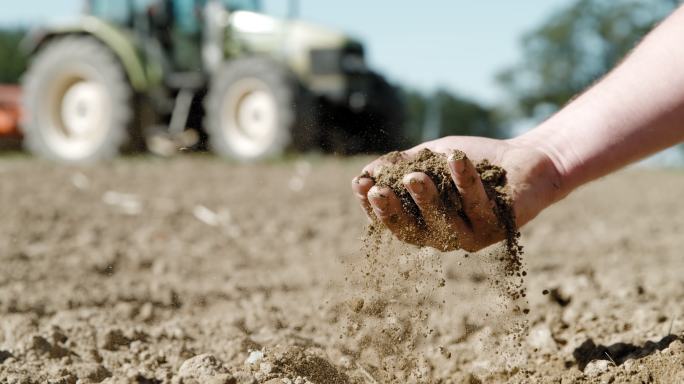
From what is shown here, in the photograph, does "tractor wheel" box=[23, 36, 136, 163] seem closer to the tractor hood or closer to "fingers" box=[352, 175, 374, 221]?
the tractor hood

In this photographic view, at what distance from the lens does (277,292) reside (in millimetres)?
3143

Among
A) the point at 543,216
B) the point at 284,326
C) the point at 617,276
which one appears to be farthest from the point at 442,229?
the point at 543,216

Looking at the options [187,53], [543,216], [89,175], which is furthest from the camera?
[187,53]

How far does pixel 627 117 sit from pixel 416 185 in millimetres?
486

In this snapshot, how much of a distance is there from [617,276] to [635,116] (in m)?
1.75

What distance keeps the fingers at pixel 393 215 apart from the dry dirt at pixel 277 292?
0.35ft

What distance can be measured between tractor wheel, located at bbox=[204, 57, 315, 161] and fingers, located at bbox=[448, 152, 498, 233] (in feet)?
20.1

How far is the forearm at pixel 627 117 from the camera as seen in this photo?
168 centimetres

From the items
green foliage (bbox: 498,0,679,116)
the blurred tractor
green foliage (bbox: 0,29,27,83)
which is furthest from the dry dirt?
green foliage (bbox: 498,0,679,116)

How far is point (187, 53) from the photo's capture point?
27.8 ft

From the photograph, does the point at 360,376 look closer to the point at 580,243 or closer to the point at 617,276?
the point at 617,276

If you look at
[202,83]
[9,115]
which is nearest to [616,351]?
[202,83]

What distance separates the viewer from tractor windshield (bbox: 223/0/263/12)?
8711 millimetres

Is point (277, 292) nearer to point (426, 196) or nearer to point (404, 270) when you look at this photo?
point (404, 270)
